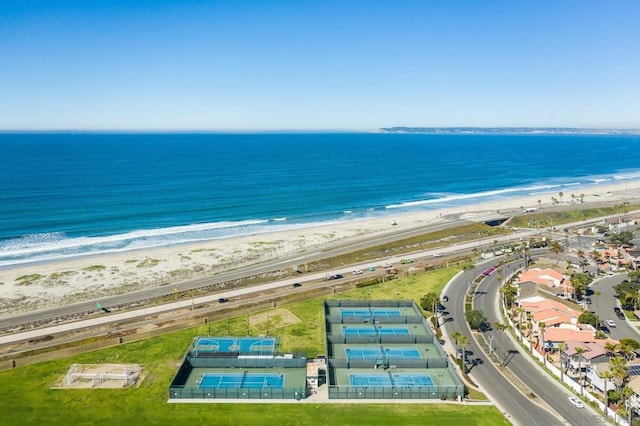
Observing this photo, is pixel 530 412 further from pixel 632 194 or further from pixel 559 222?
pixel 632 194

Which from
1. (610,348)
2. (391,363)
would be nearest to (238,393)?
(391,363)

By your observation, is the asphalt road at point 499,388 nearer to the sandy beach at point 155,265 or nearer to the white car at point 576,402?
the white car at point 576,402

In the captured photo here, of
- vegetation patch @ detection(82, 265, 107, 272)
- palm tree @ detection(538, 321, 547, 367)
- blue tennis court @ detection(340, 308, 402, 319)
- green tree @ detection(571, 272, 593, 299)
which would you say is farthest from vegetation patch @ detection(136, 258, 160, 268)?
green tree @ detection(571, 272, 593, 299)

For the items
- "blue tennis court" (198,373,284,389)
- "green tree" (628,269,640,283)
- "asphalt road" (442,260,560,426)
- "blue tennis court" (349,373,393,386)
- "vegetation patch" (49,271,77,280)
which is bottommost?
"asphalt road" (442,260,560,426)

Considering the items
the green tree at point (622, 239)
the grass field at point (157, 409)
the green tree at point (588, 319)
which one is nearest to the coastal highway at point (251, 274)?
the grass field at point (157, 409)

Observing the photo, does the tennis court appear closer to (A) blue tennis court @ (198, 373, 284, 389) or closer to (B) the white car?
(A) blue tennis court @ (198, 373, 284, 389)
